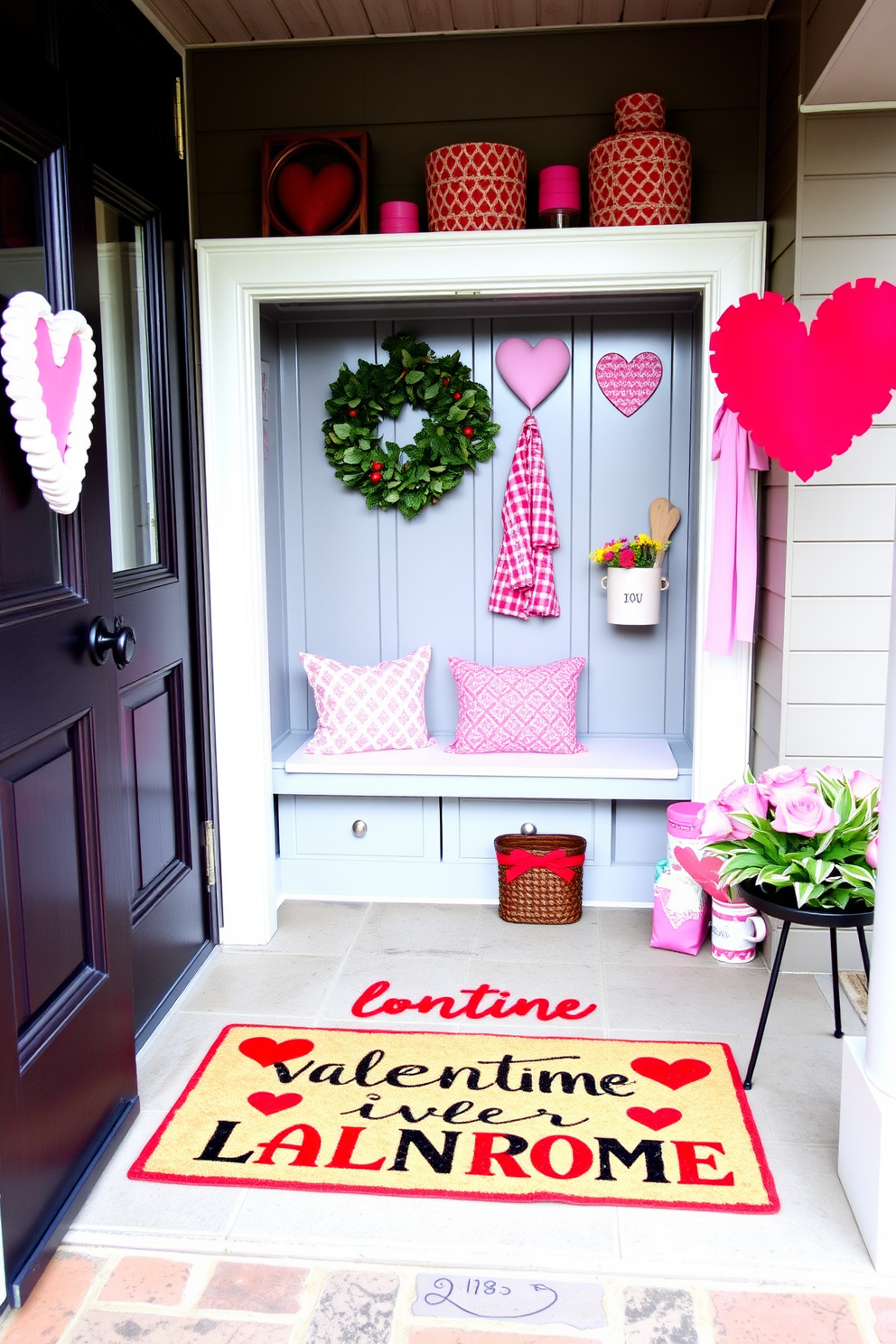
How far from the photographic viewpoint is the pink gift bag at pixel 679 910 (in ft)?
10.9

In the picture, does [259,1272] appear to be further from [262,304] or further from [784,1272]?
[262,304]

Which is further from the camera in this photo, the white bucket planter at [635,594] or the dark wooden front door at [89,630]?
the white bucket planter at [635,594]

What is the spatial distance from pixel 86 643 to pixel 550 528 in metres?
1.93

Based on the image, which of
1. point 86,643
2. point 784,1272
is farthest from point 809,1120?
point 86,643

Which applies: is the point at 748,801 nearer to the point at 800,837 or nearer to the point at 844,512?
the point at 800,837

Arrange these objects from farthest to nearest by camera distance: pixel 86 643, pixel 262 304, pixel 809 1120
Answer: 1. pixel 262 304
2. pixel 809 1120
3. pixel 86 643

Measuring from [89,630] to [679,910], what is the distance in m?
1.95

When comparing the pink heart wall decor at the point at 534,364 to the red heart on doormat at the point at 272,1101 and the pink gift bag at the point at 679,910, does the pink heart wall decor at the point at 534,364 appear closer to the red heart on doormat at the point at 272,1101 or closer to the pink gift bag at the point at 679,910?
the pink gift bag at the point at 679,910

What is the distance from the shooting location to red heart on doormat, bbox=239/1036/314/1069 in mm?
2727

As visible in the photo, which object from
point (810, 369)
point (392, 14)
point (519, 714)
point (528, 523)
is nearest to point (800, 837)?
point (810, 369)

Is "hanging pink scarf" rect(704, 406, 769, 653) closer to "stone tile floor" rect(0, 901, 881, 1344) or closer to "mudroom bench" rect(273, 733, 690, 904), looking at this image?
"mudroom bench" rect(273, 733, 690, 904)

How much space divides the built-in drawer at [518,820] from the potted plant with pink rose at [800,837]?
3.92 feet

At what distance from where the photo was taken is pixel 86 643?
2.26 meters

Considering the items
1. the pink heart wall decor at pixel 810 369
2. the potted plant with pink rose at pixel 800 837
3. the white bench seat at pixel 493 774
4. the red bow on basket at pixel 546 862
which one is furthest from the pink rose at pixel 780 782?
the red bow on basket at pixel 546 862
